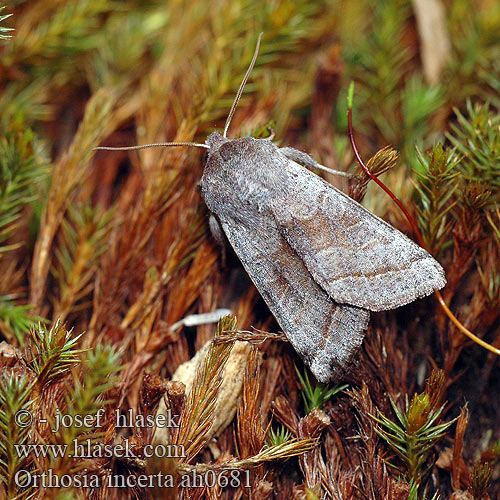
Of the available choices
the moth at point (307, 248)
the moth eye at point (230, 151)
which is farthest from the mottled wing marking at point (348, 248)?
the moth eye at point (230, 151)

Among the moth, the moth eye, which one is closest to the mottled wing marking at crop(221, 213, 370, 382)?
the moth

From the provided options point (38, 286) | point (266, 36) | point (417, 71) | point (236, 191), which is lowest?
point (38, 286)

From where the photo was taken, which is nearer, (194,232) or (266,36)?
(194,232)

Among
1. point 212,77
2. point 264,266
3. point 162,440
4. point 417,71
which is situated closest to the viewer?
point 162,440

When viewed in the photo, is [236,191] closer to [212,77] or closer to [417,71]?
[212,77]

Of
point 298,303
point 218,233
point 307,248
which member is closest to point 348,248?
point 307,248

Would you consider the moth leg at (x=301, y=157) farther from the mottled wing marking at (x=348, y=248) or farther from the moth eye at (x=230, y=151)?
the moth eye at (x=230, y=151)

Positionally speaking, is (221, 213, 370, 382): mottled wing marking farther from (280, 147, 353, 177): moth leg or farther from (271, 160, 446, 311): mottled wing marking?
(280, 147, 353, 177): moth leg

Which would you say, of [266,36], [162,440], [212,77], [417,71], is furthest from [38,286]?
[417,71]
